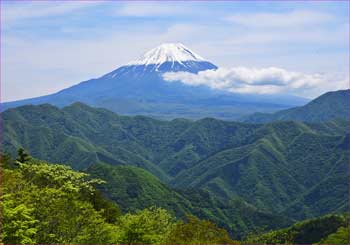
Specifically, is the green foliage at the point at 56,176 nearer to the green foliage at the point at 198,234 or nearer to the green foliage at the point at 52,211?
the green foliage at the point at 52,211

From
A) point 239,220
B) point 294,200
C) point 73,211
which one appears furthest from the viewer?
point 294,200

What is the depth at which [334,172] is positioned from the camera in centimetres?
19562

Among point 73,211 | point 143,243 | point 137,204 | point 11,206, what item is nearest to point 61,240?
point 73,211

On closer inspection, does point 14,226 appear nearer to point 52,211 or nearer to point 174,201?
point 52,211

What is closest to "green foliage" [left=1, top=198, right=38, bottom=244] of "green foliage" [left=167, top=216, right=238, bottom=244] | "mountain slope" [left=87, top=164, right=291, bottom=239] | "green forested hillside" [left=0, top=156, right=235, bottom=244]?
"green forested hillside" [left=0, top=156, right=235, bottom=244]

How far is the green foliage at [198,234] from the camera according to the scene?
19.3 m

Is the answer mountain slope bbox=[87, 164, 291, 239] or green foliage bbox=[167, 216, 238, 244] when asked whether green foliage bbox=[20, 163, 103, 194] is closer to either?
green foliage bbox=[167, 216, 238, 244]

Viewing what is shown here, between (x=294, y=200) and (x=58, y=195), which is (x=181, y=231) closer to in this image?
(x=58, y=195)

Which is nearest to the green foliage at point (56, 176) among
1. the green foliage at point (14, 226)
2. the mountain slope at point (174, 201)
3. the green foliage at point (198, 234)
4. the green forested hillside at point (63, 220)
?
the green forested hillside at point (63, 220)

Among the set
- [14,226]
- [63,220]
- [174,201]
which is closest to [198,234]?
[63,220]

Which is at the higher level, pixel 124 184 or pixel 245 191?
pixel 124 184

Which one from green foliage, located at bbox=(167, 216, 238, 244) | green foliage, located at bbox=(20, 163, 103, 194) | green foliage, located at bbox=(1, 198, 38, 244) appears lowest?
green foliage, located at bbox=(167, 216, 238, 244)

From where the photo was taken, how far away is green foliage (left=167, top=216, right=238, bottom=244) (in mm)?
19281

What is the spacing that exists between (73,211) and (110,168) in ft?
400
